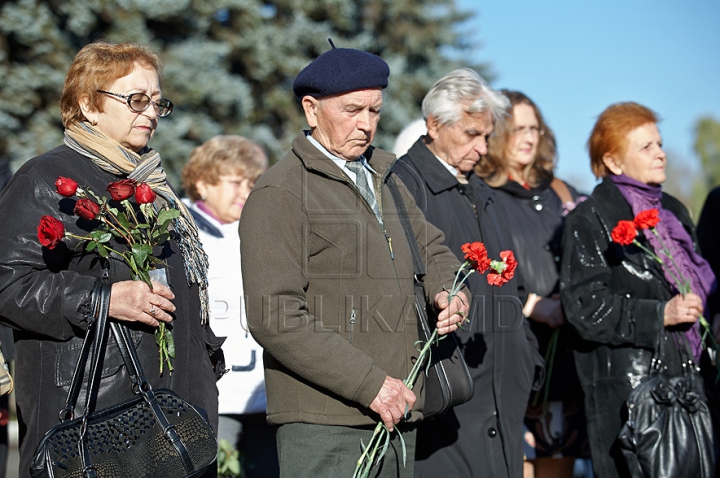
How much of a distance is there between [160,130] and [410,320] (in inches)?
280

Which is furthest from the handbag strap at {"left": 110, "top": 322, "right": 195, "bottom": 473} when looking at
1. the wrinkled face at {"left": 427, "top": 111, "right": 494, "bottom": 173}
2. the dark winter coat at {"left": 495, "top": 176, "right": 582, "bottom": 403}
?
the dark winter coat at {"left": 495, "top": 176, "right": 582, "bottom": 403}

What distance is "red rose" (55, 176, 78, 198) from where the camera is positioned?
107 inches

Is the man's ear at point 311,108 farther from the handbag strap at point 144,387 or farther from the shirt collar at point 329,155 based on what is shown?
the handbag strap at point 144,387

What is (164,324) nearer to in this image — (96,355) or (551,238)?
(96,355)

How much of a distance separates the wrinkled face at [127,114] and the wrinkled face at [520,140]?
2.63 m

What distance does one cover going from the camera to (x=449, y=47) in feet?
42.1

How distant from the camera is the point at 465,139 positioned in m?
4.32

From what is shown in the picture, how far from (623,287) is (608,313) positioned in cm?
22

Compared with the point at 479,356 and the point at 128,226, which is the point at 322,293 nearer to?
the point at 128,226

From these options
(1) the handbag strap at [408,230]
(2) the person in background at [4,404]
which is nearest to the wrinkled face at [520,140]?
(1) the handbag strap at [408,230]

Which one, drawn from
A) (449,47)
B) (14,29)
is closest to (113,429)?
(14,29)

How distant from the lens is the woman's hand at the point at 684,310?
13.7 ft

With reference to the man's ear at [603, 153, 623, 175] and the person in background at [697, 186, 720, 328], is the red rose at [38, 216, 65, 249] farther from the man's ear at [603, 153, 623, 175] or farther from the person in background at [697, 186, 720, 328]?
the person in background at [697, 186, 720, 328]

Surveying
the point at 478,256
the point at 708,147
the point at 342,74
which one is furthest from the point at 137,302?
the point at 708,147
